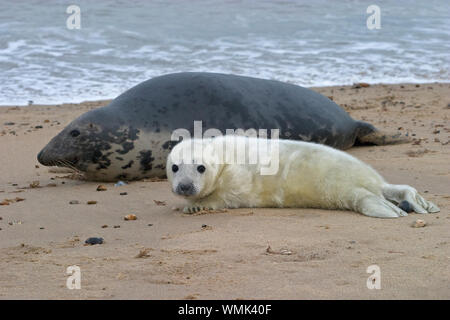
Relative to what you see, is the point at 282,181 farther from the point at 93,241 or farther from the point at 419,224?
the point at 93,241

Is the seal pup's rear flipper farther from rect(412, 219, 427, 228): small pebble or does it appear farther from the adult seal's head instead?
rect(412, 219, 427, 228): small pebble

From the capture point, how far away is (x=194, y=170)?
4352 mm

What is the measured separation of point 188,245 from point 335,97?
6828mm

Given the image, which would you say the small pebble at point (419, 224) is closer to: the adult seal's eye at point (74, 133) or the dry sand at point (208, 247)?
the dry sand at point (208, 247)

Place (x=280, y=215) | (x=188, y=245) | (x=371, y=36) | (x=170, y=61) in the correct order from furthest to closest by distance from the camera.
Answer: (x=371, y=36) < (x=170, y=61) < (x=280, y=215) < (x=188, y=245)

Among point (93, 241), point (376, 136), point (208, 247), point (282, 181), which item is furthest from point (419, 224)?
point (376, 136)

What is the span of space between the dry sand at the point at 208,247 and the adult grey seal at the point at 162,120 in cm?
20

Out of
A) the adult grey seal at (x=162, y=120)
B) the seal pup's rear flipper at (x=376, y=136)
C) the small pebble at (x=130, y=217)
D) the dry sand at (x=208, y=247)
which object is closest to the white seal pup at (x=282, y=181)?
the dry sand at (x=208, y=247)

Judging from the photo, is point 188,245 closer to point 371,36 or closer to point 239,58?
point 239,58

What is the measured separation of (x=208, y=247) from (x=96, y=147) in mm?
2544

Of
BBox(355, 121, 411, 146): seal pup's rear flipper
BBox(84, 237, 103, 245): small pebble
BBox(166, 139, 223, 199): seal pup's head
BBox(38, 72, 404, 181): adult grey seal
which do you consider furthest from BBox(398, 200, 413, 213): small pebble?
BBox(355, 121, 411, 146): seal pup's rear flipper

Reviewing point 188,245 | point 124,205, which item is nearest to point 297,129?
point 124,205

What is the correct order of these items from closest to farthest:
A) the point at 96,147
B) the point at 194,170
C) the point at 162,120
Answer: the point at 194,170 → the point at 96,147 → the point at 162,120

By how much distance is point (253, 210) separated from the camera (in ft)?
14.5
